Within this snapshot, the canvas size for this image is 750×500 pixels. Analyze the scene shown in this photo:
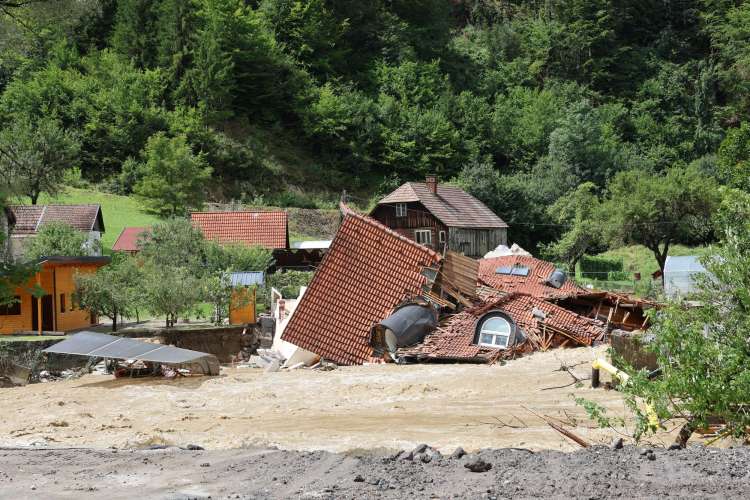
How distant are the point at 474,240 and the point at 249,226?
1302cm

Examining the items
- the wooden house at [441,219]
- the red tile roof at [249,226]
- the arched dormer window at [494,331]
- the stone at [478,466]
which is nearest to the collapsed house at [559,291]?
the arched dormer window at [494,331]

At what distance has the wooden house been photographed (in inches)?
1961

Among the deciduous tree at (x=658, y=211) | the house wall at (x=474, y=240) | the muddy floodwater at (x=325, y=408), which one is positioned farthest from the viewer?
the house wall at (x=474, y=240)

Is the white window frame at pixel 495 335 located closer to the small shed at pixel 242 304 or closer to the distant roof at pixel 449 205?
the small shed at pixel 242 304

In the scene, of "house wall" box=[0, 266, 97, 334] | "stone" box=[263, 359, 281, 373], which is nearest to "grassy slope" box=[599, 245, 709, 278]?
"stone" box=[263, 359, 281, 373]

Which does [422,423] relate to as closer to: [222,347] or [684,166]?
[222,347]

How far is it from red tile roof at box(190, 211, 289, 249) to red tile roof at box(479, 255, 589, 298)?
38.1 ft

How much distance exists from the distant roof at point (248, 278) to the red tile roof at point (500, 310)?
8091 mm

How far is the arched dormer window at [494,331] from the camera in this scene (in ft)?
84.9

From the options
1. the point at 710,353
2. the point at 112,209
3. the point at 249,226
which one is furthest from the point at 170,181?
the point at 710,353

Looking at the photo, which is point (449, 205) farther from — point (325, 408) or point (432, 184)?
point (325, 408)

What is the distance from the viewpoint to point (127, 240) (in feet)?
144

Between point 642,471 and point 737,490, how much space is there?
104 centimetres

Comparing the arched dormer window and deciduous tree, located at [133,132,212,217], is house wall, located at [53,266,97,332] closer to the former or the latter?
the arched dormer window
